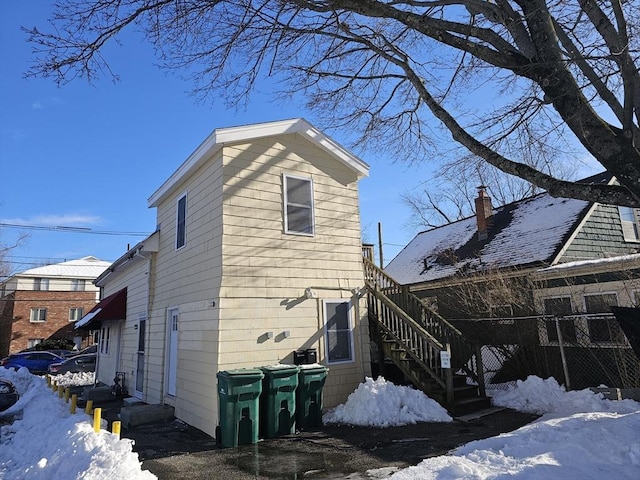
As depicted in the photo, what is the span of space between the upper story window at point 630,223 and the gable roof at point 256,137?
10366mm

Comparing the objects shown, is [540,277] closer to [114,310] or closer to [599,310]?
[599,310]

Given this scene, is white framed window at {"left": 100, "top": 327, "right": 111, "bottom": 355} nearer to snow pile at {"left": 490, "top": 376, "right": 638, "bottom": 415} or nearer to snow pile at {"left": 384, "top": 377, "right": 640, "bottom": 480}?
snow pile at {"left": 490, "top": 376, "right": 638, "bottom": 415}

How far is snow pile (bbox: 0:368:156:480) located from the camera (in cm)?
503

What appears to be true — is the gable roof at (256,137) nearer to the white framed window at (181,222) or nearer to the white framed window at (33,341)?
the white framed window at (181,222)

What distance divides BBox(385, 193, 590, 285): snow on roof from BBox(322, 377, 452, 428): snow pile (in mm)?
6568

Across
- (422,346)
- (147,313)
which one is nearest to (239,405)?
(422,346)

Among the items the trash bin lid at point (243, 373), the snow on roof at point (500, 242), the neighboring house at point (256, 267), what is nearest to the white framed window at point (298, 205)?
the neighboring house at point (256, 267)

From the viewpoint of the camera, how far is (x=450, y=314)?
13773 millimetres

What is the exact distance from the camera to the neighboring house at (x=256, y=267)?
844 cm

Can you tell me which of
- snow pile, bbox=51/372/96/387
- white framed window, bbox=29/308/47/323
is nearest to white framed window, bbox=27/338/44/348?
white framed window, bbox=29/308/47/323

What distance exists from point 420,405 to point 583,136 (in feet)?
18.9

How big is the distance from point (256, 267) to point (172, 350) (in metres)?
3.43

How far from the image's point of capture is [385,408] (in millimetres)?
8312

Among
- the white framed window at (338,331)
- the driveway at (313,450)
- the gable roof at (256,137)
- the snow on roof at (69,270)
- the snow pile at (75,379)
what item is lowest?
the driveway at (313,450)
